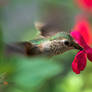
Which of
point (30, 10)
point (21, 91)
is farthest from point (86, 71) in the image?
point (30, 10)

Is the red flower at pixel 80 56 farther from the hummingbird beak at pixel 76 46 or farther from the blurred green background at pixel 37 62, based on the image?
the blurred green background at pixel 37 62

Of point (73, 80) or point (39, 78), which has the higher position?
point (73, 80)

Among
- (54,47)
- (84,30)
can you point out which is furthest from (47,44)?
(84,30)

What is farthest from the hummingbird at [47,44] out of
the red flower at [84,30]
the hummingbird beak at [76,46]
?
the red flower at [84,30]

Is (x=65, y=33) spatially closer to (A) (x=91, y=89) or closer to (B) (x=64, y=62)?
(A) (x=91, y=89)

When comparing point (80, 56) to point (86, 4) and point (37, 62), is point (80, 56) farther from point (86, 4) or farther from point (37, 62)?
point (86, 4)
